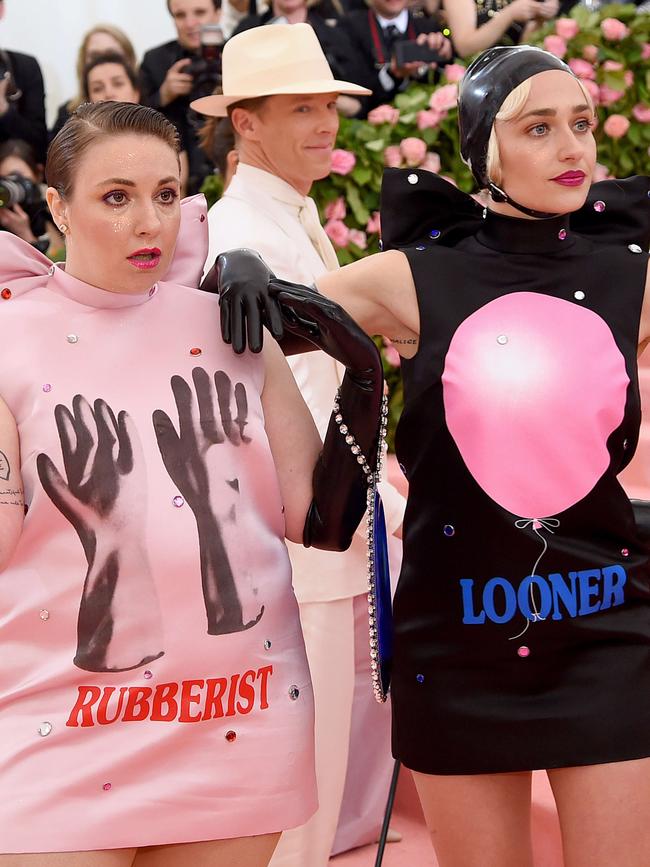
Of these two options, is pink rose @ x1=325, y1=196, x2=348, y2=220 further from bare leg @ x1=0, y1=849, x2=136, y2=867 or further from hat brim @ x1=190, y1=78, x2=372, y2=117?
bare leg @ x1=0, y1=849, x2=136, y2=867

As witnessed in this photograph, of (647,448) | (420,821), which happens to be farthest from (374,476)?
(647,448)

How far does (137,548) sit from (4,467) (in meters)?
0.20

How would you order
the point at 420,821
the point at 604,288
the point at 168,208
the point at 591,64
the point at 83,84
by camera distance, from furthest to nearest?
the point at 83,84, the point at 591,64, the point at 420,821, the point at 604,288, the point at 168,208

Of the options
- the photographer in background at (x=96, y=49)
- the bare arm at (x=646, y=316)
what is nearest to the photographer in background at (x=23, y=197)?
the photographer in background at (x=96, y=49)

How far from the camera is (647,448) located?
13.2 ft

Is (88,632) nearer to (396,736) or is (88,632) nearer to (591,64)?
(396,736)

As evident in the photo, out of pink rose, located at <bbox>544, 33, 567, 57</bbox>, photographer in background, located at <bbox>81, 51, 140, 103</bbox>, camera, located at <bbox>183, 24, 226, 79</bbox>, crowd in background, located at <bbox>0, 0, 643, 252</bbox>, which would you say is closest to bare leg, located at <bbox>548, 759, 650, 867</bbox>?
pink rose, located at <bbox>544, 33, 567, 57</bbox>

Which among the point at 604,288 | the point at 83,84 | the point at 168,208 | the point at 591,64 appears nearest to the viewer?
the point at 168,208

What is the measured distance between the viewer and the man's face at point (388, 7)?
210 inches

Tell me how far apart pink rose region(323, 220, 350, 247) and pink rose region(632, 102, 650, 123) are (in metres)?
1.06

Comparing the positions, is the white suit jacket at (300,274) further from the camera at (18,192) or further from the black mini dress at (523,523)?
the camera at (18,192)

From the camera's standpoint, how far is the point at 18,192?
5.20 metres

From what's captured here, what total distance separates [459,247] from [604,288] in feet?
0.80

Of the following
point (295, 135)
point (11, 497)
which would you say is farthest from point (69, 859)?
point (295, 135)
